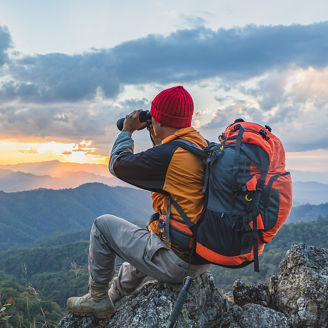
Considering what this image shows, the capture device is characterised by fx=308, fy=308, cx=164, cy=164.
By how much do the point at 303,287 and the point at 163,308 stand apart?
2.09 m

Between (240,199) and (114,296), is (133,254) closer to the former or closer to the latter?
(114,296)

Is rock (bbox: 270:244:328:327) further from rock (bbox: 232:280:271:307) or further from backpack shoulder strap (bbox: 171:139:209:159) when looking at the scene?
backpack shoulder strap (bbox: 171:139:209:159)

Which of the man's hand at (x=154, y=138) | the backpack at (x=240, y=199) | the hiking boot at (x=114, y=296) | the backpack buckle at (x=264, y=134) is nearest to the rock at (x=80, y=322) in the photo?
the hiking boot at (x=114, y=296)

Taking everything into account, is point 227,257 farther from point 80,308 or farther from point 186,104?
point 80,308

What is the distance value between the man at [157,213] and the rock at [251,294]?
1669 millimetres

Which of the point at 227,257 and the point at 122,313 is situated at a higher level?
the point at 227,257

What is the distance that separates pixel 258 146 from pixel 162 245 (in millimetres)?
1385

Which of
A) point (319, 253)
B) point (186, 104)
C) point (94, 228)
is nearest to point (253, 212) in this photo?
point (186, 104)

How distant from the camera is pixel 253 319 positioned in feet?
12.4

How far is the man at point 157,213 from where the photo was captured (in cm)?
299

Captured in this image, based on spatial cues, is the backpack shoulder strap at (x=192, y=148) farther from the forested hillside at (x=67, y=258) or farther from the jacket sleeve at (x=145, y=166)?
the forested hillside at (x=67, y=258)

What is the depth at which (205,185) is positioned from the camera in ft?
9.71

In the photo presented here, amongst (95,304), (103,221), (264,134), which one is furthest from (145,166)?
(95,304)

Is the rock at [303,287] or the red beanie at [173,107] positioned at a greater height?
the red beanie at [173,107]
